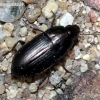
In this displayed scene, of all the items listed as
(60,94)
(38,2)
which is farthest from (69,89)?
(38,2)

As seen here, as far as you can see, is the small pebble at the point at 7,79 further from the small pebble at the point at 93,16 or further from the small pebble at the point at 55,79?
the small pebble at the point at 93,16

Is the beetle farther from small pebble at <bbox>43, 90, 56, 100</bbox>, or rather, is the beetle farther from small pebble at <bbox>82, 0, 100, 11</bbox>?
small pebble at <bbox>82, 0, 100, 11</bbox>

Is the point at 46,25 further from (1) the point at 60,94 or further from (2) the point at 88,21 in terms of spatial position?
(1) the point at 60,94

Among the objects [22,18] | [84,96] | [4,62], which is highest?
[22,18]

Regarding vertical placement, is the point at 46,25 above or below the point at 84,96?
above

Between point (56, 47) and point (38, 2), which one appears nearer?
point (56, 47)

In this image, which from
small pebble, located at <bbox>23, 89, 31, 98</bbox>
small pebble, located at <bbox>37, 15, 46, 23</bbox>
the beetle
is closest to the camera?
the beetle

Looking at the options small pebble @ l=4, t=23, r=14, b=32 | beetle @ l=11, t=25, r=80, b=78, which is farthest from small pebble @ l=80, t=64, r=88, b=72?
small pebble @ l=4, t=23, r=14, b=32
